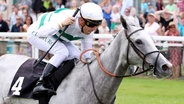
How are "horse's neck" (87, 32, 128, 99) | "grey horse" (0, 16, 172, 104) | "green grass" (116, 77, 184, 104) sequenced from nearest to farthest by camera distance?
"grey horse" (0, 16, 172, 104) → "horse's neck" (87, 32, 128, 99) → "green grass" (116, 77, 184, 104)

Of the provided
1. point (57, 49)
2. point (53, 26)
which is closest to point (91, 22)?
point (53, 26)

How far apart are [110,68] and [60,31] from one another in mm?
998

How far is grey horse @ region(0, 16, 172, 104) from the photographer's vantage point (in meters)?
7.51

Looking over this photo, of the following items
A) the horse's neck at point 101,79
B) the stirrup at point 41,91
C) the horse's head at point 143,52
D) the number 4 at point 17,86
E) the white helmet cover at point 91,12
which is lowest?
the number 4 at point 17,86

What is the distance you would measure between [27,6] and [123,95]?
28.8 ft

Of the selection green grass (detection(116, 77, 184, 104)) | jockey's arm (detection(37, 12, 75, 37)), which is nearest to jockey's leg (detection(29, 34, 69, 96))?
jockey's arm (detection(37, 12, 75, 37))

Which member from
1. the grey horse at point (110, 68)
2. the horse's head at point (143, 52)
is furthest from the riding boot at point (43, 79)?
the horse's head at point (143, 52)

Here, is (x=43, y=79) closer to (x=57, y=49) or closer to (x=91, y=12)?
(x=57, y=49)

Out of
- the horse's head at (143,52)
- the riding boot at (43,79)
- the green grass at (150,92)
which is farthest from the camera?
the green grass at (150,92)

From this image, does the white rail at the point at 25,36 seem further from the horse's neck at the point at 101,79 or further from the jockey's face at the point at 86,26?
the horse's neck at the point at 101,79

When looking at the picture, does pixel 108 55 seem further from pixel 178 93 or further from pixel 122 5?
pixel 122 5

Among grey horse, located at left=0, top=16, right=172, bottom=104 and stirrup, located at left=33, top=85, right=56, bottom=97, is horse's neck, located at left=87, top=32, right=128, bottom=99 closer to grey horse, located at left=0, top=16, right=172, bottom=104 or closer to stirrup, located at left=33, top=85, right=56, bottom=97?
grey horse, located at left=0, top=16, right=172, bottom=104

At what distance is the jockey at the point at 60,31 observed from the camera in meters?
8.20

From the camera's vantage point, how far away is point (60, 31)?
852cm
